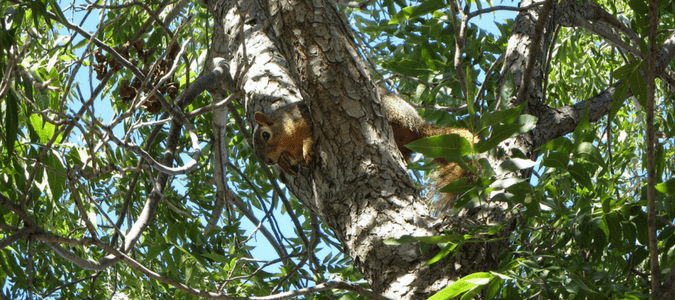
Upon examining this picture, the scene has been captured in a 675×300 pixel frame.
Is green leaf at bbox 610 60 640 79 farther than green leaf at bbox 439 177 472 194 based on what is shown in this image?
No

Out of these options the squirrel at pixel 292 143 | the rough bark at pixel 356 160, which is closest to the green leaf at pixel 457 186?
the rough bark at pixel 356 160

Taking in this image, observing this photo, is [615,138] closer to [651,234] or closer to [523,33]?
[523,33]

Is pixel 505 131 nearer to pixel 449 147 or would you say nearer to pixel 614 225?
pixel 449 147

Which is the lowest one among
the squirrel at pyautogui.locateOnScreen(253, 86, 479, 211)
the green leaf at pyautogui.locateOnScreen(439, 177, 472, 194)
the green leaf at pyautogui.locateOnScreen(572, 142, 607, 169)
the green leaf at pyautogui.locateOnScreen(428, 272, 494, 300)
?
the green leaf at pyautogui.locateOnScreen(428, 272, 494, 300)

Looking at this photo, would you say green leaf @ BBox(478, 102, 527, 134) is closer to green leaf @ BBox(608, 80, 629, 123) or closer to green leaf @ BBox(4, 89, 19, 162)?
green leaf @ BBox(608, 80, 629, 123)

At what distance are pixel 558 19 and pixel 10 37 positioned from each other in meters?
1.82

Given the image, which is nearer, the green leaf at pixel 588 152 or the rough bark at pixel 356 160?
the green leaf at pixel 588 152

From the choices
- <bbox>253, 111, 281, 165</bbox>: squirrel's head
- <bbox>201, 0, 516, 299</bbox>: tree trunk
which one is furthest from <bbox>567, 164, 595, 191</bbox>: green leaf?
<bbox>253, 111, 281, 165</bbox>: squirrel's head

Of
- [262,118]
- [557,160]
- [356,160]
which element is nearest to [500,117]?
[557,160]

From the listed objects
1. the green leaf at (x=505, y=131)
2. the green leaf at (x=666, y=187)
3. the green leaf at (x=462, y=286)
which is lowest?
the green leaf at (x=462, y=286)

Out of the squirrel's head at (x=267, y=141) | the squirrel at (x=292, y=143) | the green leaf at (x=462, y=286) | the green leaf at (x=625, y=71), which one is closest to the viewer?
the green leaf at (x=462, y=286)

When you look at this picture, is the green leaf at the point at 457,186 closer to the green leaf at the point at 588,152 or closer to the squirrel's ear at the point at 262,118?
the green leaf at the point at 588,152

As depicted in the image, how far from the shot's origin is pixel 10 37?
4.74 feet

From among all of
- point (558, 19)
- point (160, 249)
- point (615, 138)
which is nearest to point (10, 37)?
point (160, 249)
